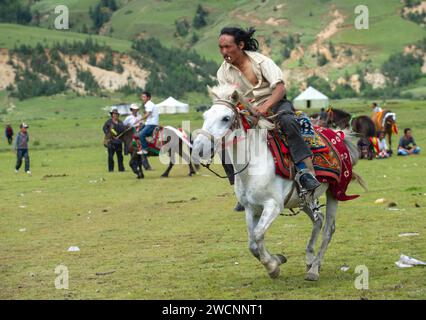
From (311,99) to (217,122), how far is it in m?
84.5

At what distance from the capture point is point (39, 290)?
10.6 m

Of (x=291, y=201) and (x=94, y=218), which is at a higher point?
(x=291, y=201)

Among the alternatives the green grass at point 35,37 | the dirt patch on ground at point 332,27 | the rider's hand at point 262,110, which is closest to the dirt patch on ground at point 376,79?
the dirt patch on ground at point 332,27

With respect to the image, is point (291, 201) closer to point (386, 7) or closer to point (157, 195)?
point (157, 195)

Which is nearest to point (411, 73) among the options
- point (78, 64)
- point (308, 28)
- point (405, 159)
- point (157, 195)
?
point (308, 28)

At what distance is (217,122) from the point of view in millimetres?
9828

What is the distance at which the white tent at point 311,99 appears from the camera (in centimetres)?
9344

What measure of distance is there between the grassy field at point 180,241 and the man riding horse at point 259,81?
1.42 meters

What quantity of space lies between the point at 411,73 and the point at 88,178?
10242cm

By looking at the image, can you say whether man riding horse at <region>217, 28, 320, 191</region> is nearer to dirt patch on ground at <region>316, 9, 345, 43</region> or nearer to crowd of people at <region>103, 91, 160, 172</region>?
crowd of people at <region>103, 91, 160, 172</region>

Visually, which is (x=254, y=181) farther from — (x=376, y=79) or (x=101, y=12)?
(x=101, y=12)

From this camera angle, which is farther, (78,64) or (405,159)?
(78,64)

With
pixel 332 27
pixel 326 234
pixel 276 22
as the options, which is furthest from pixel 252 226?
pixel 276 22
